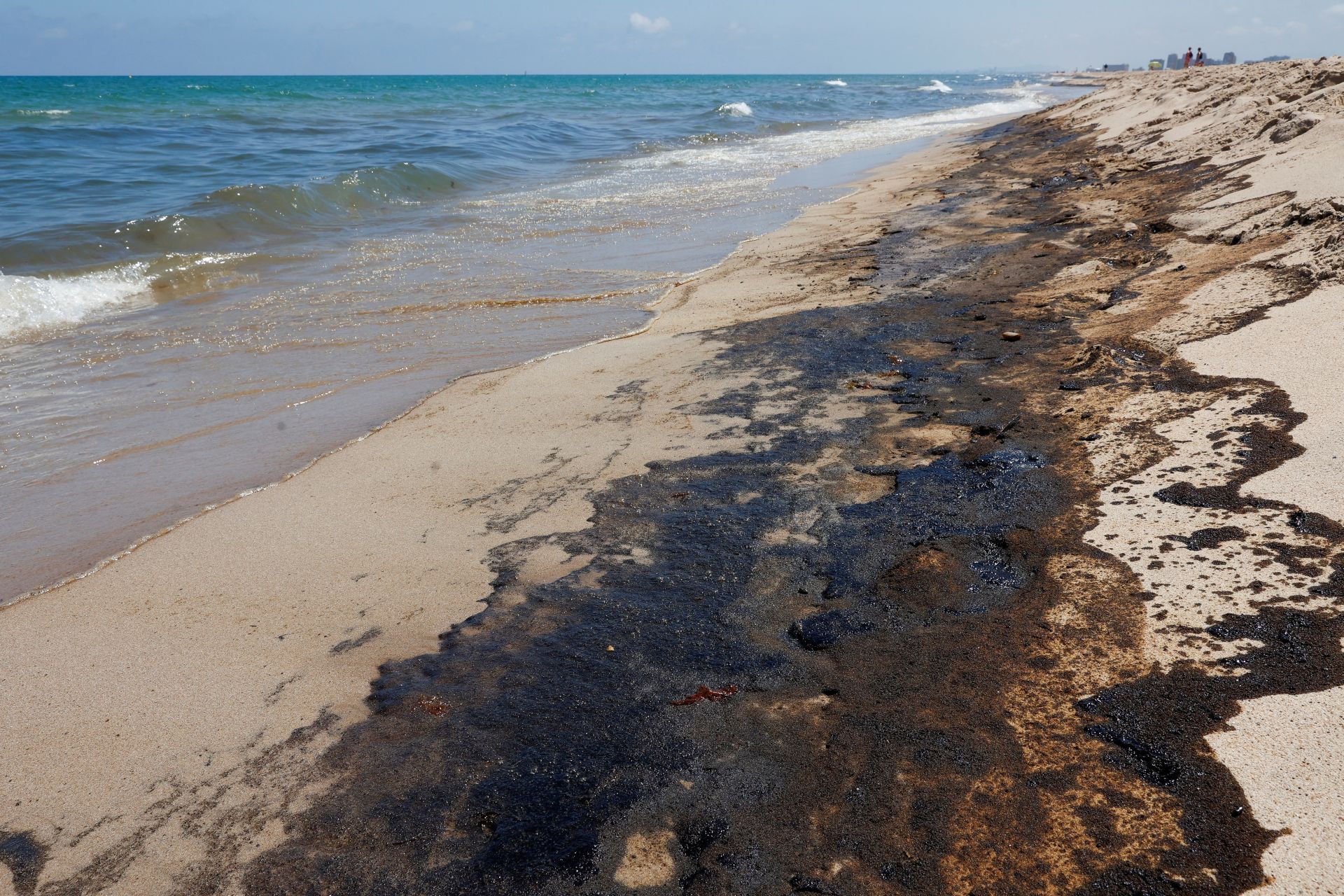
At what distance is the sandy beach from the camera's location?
1.79 metres

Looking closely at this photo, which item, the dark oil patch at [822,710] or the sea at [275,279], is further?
the sea at [275,279]

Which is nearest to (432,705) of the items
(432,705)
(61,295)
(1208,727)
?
(432,705)

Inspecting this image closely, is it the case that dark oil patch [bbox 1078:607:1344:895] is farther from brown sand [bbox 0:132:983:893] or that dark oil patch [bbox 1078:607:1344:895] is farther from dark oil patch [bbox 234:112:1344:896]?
brown sand [bbox 0:132:983:893]

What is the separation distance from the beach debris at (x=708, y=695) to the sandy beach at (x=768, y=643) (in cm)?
2

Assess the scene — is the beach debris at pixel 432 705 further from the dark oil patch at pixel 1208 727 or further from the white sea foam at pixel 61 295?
the white sea foam at pixel 61 295

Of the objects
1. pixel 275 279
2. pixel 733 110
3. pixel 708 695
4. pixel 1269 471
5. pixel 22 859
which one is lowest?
pixel 22 859

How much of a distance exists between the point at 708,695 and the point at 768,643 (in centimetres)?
29

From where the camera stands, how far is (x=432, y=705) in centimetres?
232

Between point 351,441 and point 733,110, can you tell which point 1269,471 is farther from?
point 733,110

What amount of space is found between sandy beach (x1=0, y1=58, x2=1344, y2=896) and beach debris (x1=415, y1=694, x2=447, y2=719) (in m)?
0.01

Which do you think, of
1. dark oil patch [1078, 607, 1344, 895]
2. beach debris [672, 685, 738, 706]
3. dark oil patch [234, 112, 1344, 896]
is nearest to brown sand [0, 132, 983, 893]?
dark oil patch [234, 112, 1344, 896]

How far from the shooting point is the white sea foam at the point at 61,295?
23.2 ft

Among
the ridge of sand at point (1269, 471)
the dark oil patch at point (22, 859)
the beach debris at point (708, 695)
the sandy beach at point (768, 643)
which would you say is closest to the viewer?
the ridge of sand at point (1269, 471)

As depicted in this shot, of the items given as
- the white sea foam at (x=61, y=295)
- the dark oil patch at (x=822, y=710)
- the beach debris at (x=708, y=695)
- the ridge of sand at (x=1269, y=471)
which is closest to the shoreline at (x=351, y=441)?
the dark oil patch at (x=822, y=710)
